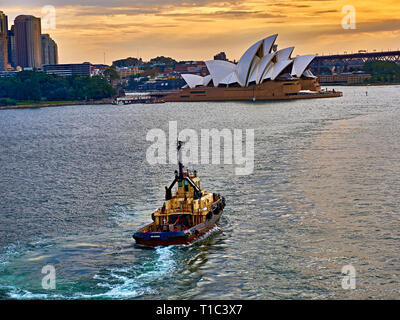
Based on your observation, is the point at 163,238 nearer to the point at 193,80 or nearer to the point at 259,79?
the point at 259,79

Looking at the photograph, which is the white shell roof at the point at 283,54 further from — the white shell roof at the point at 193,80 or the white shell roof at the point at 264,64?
the white shell roof at the point at 193,80

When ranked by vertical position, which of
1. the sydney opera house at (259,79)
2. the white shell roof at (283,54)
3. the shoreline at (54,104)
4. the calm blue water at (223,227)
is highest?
the white shell roof at (283,54)

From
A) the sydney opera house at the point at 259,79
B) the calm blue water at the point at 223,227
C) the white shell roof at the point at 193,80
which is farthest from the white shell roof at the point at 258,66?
the calm blue water at the point at 223,227

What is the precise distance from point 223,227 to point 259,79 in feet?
246

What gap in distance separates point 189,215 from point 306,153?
16800mm

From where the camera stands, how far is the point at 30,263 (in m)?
16.3

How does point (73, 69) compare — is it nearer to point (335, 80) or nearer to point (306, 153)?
point (335, 80)

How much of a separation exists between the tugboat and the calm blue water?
35cm

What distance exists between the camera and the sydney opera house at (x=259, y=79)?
9025 centimetres

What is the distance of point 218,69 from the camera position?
3880 inches

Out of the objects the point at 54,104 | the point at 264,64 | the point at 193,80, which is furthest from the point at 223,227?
the point at 54,104

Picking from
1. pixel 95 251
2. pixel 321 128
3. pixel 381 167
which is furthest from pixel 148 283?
pixel 321 128

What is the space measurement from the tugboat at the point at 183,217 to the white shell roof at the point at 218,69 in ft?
A: 260

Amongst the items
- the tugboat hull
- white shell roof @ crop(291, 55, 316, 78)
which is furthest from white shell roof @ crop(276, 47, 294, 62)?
the tugboat hull
